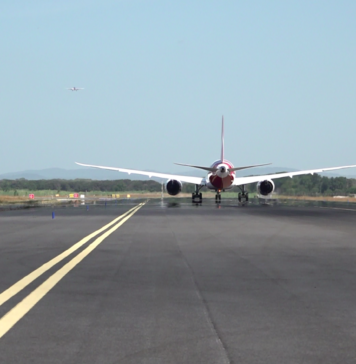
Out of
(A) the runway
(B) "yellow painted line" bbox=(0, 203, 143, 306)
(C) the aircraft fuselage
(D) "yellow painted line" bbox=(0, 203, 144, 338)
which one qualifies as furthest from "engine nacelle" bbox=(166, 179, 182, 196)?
(D) "yellow painted line" bbox=(0, 203, 144, 338)

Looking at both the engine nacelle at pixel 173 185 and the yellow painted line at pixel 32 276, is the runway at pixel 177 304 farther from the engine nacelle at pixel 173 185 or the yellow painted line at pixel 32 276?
the engine nacelle at pixel 173 185

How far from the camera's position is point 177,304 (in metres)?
8.02

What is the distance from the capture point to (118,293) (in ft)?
29.0

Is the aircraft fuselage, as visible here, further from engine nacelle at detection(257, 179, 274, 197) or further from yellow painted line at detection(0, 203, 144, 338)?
yellow painted line at detection(0, 203, 144, 338)

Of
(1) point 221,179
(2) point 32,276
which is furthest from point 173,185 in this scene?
(2) point 32,276

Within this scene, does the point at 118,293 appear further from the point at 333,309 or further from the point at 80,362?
the point at 80,362

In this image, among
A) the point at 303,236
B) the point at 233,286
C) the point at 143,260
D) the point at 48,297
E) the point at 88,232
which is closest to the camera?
the point at 48,297

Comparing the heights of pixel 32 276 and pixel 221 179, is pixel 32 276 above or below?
below

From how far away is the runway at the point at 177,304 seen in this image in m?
5.73

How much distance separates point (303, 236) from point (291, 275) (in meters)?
8.99

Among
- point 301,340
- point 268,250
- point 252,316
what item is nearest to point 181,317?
point 252,316

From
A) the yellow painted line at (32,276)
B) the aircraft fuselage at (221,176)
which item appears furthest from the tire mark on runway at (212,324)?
the aircraft fuselage at (221,176)

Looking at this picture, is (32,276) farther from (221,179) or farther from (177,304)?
(221,179)

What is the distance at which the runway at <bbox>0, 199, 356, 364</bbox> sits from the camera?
5727 mm
